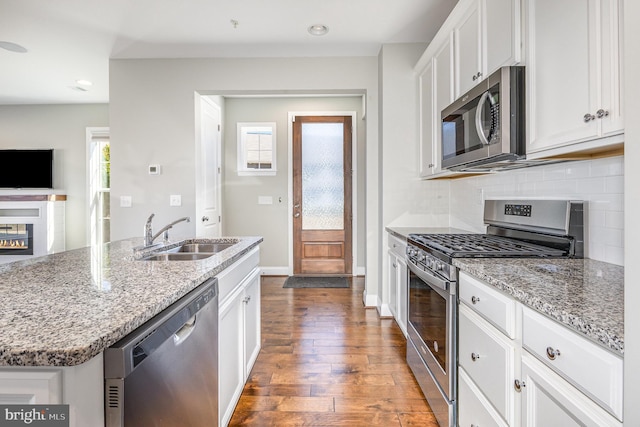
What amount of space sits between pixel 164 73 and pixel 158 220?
1.52 meters

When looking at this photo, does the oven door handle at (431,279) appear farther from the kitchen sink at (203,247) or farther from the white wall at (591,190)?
the kitchen sink at (203,247)

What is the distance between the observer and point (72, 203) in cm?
524

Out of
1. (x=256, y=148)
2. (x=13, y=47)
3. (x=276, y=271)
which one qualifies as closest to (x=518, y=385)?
(x=276, y=271)

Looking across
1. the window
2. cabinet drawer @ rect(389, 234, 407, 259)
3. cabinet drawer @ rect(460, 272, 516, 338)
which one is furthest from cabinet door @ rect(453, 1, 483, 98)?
the window

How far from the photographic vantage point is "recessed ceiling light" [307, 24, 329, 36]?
288 cm

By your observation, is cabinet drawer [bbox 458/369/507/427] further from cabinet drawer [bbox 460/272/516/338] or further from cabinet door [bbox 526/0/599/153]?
cabinet door [bbox 526/0/599/153]

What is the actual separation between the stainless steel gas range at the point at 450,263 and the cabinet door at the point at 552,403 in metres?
0.51

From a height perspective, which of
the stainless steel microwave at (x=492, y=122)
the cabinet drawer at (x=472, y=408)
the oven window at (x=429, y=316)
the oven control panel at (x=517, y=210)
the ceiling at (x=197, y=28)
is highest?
the ceiling at (x=197, y=28)

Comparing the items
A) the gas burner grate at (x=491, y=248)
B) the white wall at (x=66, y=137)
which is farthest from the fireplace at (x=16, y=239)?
the gas burner grate at (x=491, y=248)

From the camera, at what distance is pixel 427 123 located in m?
2.88

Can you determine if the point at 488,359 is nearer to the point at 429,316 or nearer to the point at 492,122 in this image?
the point at 429,316

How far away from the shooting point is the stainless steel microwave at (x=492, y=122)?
5.05ft

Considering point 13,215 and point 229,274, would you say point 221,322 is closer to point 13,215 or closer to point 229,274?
point 229,274

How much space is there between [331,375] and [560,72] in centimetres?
201
